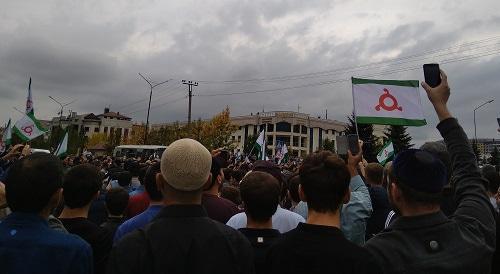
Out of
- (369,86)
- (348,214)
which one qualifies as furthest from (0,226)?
(369,86)

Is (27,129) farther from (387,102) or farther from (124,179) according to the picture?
(387,102)

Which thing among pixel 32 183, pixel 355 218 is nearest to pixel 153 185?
pixel 32 183

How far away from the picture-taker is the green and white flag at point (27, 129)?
11875mm

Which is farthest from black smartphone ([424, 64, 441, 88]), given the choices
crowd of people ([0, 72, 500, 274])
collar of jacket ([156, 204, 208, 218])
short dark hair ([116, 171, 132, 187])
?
short dark hair ([116, 171, 132, 187])

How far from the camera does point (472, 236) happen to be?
2199 millimetres

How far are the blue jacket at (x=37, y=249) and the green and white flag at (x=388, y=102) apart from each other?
5.04 meters

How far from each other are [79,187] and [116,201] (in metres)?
1.12

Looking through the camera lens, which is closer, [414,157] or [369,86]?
[414,157]

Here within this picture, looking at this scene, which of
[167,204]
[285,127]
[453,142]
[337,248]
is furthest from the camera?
[285,127]

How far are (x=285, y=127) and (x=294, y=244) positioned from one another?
99.0m

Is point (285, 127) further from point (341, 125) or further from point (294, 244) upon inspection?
point (294, 244)

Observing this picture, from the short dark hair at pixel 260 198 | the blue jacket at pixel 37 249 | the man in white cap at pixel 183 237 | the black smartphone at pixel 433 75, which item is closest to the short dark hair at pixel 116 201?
the short dark hair at pixel 260 198

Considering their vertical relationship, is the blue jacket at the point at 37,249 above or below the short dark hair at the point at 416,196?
below

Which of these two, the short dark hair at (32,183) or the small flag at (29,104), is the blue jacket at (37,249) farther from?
the small flag at (29,104)
